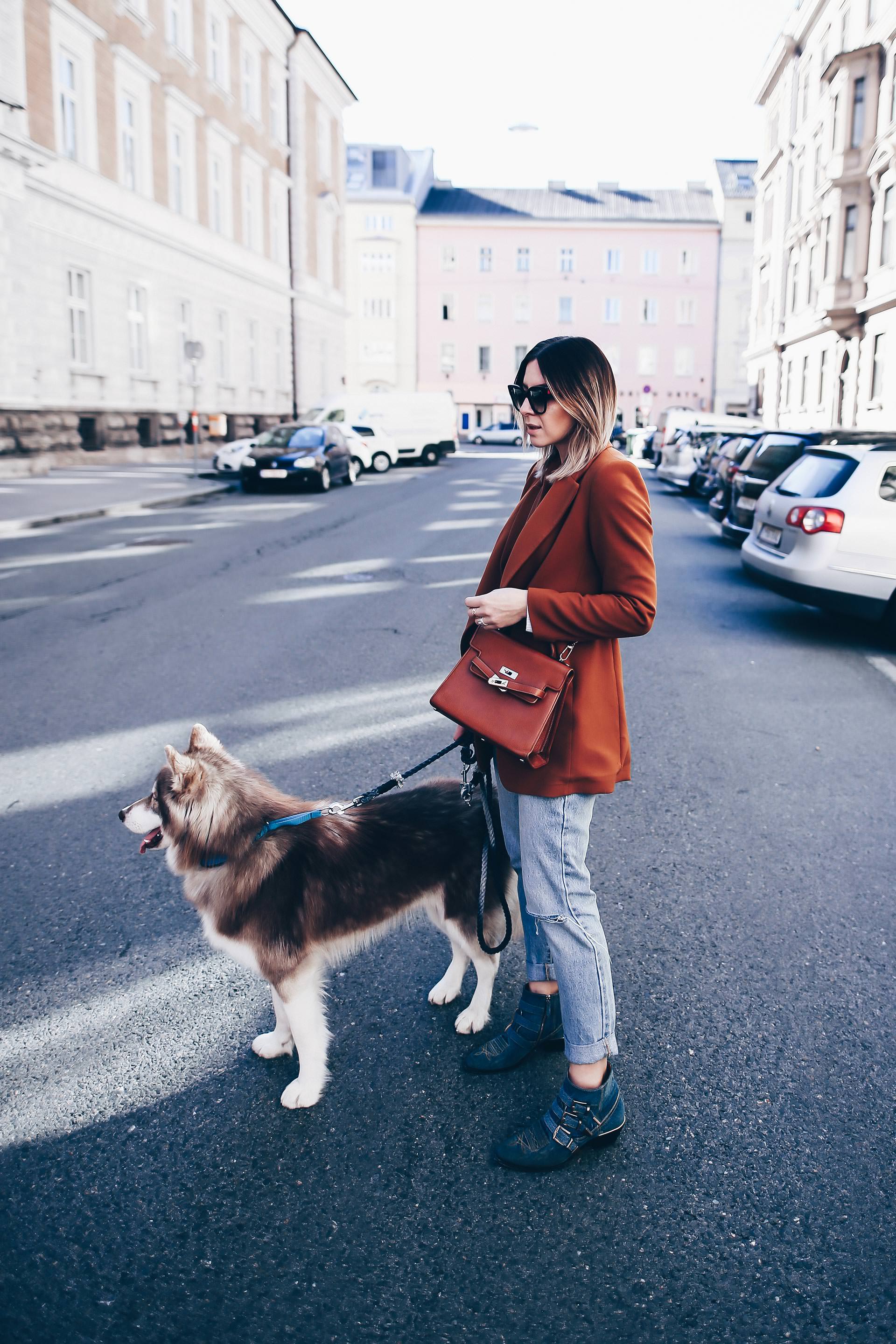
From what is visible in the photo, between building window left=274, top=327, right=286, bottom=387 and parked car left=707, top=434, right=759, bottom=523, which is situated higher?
building window left=274, top=327, right=286, bottom=387

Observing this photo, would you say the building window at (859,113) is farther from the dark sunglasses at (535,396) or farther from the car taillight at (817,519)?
the dark sunglasses at (535,396)

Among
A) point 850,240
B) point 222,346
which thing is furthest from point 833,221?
point 222,346

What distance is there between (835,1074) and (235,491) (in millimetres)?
22163

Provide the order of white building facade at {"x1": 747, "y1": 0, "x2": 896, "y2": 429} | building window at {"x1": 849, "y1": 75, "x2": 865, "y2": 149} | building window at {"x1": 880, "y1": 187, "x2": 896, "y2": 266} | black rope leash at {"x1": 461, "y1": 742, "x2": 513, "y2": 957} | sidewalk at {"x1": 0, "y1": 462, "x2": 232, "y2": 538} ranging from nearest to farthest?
black rope leash at {"x1": 461, "y1": 742, "x2": 513, "y2": 957}
sidewalk at {"x1": 0, "y1": 462, "x2": 232, "y2": 538}
building window at {"x1": 880, "y1": 187, "x2": 896, "y2": 266}
white building facade at {"x1": 747, "y1": 0, "x2": 896, "y2": 429}
building window at {"x1": 849, "y1": 75, "x2": 865, "y2": 149}

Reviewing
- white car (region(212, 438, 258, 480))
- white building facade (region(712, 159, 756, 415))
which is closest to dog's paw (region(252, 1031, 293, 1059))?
white car (region(212, 438, 258, 480))

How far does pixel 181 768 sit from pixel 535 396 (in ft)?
4.23

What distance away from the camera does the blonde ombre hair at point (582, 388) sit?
248cm

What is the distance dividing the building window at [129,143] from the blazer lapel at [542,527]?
99.3ft

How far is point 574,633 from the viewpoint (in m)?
2.46

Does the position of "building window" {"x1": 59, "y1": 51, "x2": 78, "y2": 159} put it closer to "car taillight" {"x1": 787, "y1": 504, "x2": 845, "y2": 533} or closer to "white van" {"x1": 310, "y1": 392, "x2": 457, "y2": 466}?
"white van" {"x1": 310, "y1": 392, "x2": 457, "y2": 466}

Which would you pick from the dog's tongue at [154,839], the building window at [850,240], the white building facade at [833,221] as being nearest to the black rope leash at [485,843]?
the dog's tongue at [154,839]

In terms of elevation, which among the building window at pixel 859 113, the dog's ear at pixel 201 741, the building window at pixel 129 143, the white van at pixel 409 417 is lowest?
the dog's ear at pixel 201 741

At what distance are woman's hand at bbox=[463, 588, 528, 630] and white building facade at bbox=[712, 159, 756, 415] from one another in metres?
72.4

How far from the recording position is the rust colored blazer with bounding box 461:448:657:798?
244 centimetres
